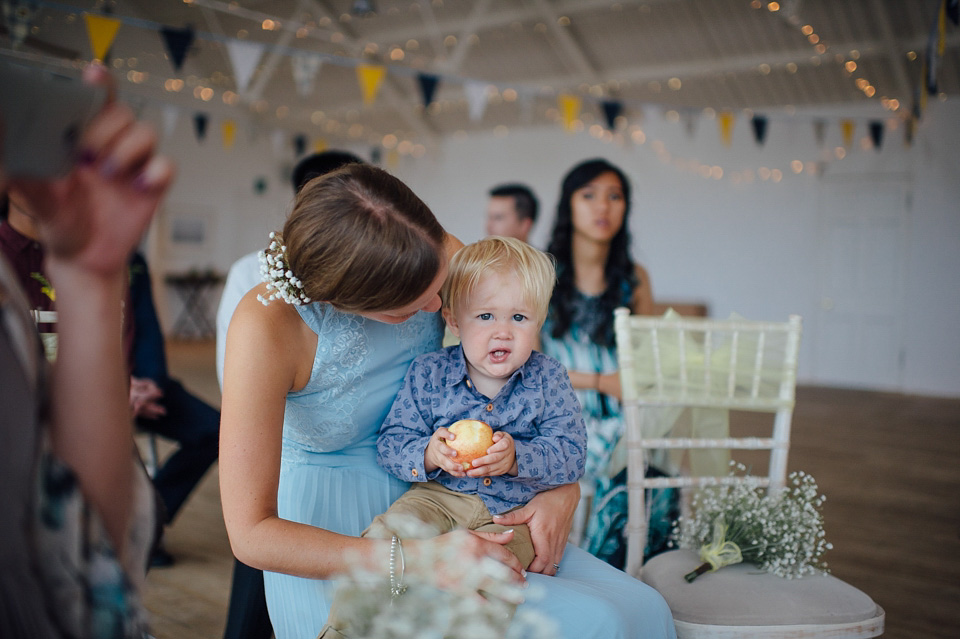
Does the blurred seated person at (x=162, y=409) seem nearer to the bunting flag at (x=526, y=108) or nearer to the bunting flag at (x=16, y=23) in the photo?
the bunting flag at (x=16, y=23)

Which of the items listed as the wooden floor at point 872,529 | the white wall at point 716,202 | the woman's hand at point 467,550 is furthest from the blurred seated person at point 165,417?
the white wall at point 716,202

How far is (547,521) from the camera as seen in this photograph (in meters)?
1.33

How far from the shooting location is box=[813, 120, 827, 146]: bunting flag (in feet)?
29.3

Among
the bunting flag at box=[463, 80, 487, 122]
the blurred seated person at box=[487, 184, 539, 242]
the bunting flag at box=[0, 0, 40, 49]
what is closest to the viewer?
the bunting flag at box=[0, 0, 40, 49]

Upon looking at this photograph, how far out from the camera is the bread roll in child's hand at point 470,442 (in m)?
1.24

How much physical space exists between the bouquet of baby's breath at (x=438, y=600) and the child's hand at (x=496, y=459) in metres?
0.14

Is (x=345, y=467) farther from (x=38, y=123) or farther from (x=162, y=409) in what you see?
(x=162, y=409)

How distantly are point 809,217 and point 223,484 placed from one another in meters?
9.62

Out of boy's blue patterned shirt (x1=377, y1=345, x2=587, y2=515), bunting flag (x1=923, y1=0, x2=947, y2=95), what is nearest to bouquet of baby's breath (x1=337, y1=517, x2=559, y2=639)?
boy's blue patterned shirt (x1=377, y1=345, x2=587, y2=515)

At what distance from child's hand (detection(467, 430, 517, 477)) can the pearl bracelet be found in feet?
0.65

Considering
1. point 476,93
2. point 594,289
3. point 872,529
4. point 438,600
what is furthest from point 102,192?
point 476,93

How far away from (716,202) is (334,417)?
9.61 metres

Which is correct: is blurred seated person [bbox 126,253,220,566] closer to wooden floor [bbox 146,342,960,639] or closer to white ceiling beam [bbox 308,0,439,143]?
wooden floor [bbox 146,342,960,639]

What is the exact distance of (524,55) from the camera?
9.96 metres
